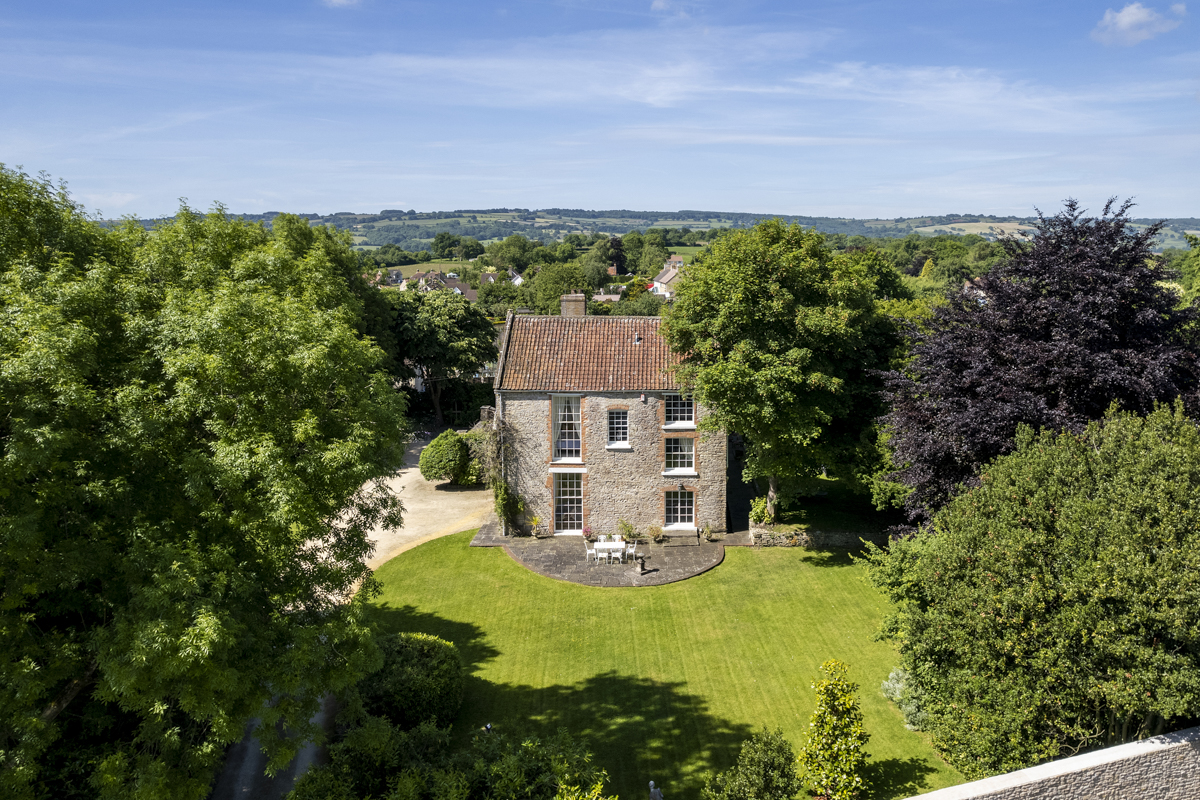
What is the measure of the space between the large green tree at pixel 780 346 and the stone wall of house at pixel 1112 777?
12.6 m

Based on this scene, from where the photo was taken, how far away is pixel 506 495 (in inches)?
1159

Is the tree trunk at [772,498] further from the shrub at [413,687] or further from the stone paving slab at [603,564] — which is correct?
the shrub at [413,687]

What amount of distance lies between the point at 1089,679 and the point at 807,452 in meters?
14.2

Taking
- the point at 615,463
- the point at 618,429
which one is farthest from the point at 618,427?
the point at 615,463

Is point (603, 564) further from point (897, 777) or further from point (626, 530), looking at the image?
point (897, 777)

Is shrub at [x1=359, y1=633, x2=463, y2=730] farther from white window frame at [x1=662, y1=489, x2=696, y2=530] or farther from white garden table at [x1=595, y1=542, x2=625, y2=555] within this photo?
white window frame at [x1=662, y1=489, x2=696, y2=530]

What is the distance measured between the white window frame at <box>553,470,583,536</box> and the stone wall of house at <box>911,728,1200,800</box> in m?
17.9

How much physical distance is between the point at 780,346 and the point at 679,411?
5293 millimetres

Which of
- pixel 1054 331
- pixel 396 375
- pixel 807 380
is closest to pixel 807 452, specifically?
pixel 807 380

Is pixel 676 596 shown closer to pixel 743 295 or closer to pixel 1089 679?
pixel 743 295

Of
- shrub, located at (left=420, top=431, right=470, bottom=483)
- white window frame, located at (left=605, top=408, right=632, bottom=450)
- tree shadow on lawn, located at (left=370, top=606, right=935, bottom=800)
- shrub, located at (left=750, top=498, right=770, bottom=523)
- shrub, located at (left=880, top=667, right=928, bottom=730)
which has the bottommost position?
tree shadow on lawn, located at (left=370, top=606, right=935, bottom=800)

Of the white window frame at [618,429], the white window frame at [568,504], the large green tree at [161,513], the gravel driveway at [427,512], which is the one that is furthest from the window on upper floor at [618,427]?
the large green tree at [161,513]

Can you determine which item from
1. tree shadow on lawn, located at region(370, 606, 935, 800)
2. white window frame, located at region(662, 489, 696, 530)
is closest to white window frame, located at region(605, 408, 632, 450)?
white window frame, located at region(662, 489, 696, 530)

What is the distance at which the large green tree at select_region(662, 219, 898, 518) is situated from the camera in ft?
81.0
